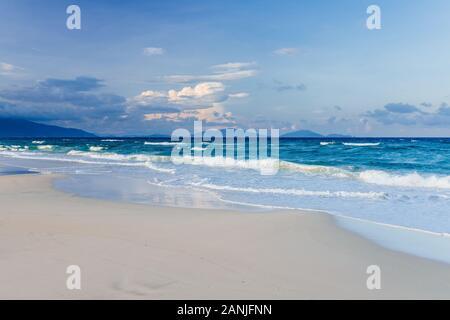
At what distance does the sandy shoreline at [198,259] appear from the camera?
14.0 feet

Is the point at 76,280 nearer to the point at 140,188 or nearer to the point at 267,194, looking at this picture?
the point at 267,194

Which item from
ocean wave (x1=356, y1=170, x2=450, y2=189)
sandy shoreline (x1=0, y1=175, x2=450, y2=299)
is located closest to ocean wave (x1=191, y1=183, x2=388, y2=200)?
sandy shoreline (x1=0, y1=175, x2=450, y2=299)

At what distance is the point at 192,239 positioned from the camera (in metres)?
6.45

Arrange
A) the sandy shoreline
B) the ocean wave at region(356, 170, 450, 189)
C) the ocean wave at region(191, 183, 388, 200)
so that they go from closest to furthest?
the sandy shoreline → the ocean wave at region(191, 183, 388, 200) → the ocean wave at region(356, 170, 450, 189)

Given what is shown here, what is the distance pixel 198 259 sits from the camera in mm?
5355

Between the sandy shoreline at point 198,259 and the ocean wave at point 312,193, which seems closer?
the sandy shoreline at point 198,259

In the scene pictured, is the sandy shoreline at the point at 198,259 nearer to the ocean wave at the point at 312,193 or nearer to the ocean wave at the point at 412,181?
the ocean wave at the point at 312,193

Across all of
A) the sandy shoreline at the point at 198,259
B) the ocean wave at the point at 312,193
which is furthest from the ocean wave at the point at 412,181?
the sandy shoreline at the point at 198,259

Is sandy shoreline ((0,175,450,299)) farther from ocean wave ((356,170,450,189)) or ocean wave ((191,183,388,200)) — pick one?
ocean wave ((356,170,450,189))

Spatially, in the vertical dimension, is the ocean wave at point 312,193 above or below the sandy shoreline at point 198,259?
above

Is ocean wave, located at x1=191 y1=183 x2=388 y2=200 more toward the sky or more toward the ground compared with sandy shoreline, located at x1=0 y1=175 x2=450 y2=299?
more toward the sky

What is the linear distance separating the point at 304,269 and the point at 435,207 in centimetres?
663

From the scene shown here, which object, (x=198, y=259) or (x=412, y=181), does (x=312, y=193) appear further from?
(x=198, y=259)

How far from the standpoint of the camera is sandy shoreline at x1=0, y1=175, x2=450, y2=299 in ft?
14.0
